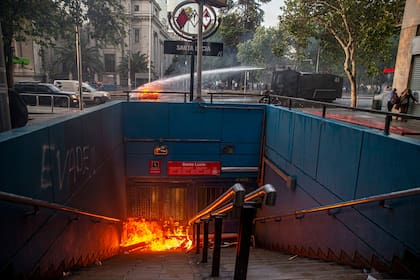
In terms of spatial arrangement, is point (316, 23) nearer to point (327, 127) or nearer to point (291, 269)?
point (327, 127)

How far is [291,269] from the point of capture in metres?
4.65

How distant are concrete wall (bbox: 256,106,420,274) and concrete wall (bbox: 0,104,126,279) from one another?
170 inches

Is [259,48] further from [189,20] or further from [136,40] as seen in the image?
[189,20]

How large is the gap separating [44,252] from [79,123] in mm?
2421

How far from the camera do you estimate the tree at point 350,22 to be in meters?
14.6


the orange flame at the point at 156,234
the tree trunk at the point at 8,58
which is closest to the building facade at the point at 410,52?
the orange flame at the point at 156,234

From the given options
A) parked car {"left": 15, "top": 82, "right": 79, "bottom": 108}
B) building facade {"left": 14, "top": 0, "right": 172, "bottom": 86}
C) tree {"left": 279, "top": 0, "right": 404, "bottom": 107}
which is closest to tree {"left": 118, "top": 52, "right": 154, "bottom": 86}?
building facade {"left": 14, "top": 0, "right": 172, "bottom": 86}

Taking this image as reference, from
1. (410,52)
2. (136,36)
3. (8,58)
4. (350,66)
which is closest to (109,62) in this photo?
(136,36)

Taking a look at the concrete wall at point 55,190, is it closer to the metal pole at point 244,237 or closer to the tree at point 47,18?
the metal pole at point 244,237

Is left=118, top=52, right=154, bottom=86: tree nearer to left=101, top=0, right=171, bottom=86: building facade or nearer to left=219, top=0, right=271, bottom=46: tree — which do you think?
left=101, top=0, right=171, bottom=86: building facade

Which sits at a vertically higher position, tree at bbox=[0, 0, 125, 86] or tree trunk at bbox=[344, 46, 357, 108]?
tree at bbox=[0, 0, 125, 86]

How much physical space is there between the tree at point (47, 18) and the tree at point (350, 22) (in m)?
12.2

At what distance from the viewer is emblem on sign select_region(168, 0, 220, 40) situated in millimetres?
11453

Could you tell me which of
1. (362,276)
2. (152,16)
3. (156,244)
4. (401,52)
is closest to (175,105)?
(156,244)
